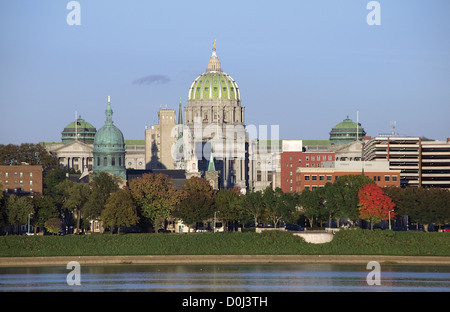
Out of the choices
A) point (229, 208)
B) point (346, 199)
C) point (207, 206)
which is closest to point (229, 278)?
point (346, 199)

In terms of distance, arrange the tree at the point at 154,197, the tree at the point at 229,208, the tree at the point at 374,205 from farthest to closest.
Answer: the tree at the point at 229,208
the tree at the point at 154,197
the tree at the point at 374,205

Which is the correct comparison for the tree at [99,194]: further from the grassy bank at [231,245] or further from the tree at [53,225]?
the grassy bank at [231,245]

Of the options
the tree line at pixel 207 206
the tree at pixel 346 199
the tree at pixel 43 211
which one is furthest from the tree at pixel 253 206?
the tree at pixel 43 211

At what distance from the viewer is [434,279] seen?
436ft

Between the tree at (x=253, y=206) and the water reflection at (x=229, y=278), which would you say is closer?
the water reflection at (x=229, y=278)

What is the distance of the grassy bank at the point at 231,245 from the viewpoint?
153875 millimetres

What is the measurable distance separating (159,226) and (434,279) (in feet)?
200

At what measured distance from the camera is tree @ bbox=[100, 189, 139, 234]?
561 feet

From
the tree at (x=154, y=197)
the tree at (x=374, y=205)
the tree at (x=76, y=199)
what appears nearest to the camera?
the tree at (x=374, y=205)
